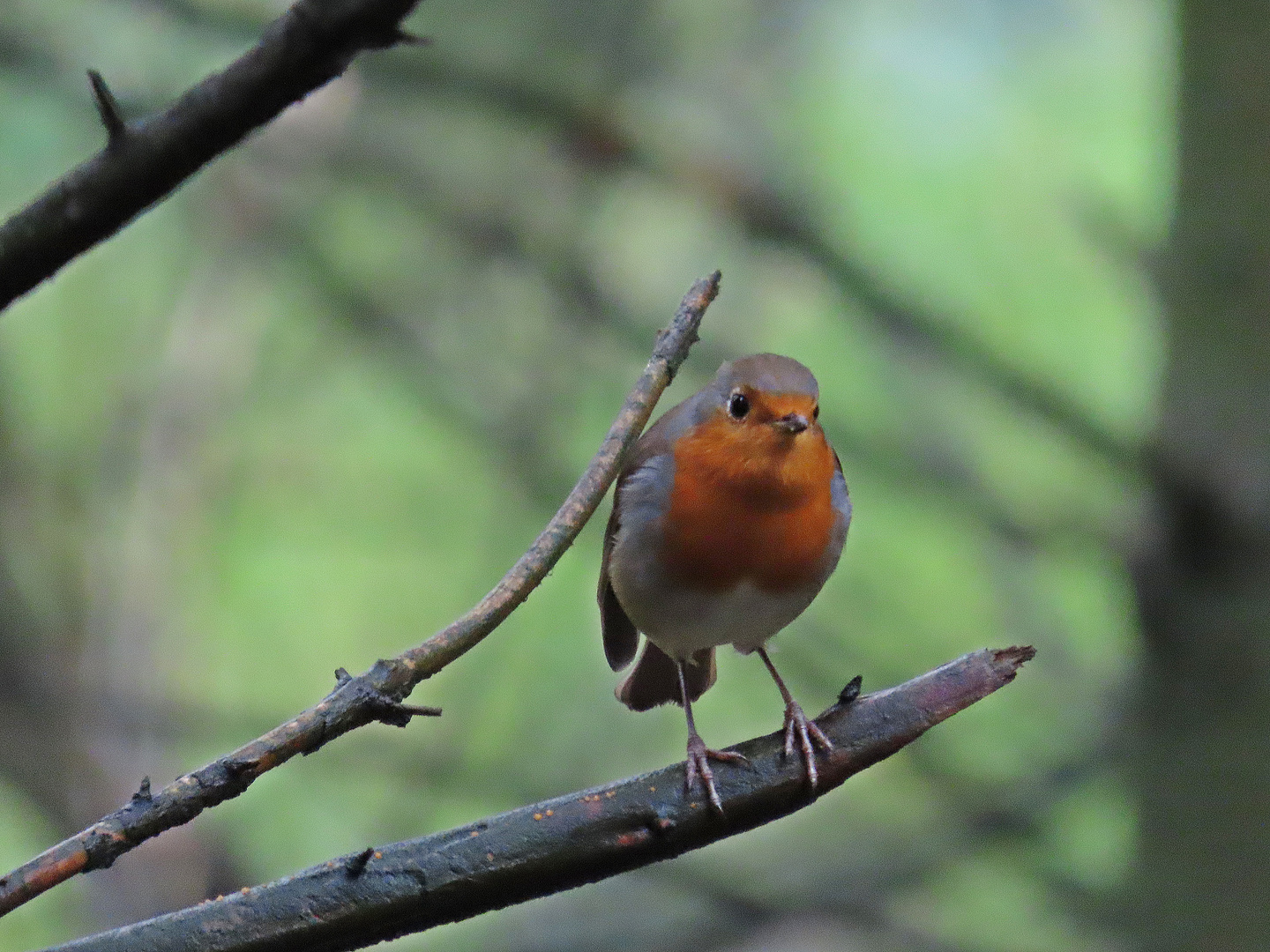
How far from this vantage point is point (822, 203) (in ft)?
21.7

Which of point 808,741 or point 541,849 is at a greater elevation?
point 808,741

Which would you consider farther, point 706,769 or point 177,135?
point 706,769

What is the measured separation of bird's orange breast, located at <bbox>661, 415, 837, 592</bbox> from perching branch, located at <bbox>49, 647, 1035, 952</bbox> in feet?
2.50

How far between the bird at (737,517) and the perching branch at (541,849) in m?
0.71

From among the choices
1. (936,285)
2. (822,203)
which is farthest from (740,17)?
(936,285)

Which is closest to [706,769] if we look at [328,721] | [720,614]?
[328,721]

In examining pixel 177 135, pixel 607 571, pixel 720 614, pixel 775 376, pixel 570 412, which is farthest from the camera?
pixel 570 412

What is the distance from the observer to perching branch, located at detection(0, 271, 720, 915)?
1.70 m

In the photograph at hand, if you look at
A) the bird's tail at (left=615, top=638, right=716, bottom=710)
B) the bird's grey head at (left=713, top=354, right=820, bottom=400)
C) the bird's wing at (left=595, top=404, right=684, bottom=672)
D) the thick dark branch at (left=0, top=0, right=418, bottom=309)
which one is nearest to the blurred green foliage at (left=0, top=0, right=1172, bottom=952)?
the bird's tail at (left=615, top=638, right=716, bottom=710)

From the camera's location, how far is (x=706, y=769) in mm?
2219

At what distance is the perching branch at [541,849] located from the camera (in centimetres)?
192

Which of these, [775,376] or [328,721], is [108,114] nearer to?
[328,721]

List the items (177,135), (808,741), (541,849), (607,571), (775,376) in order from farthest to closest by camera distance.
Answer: (607,571)
(775,376)
(808,741)
(541,849)
(177,135)

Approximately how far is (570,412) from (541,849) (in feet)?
13.4
